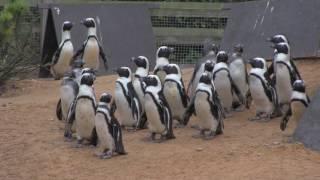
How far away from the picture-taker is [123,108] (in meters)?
8.78

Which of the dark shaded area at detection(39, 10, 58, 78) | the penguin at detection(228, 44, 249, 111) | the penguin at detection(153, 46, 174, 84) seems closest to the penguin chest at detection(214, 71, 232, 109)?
the penguin at detection(228, 44, 249, 111)

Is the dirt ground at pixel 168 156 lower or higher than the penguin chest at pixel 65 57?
lower

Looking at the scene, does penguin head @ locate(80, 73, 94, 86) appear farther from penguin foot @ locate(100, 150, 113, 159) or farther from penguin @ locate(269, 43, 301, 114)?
penguin @ locate(269, 43, 301, 114)

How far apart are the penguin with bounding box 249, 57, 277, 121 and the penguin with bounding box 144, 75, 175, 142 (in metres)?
1.36

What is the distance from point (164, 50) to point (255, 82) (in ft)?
4.54

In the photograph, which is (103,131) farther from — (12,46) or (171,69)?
(12,46)

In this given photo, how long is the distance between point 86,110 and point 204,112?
1.31 metres

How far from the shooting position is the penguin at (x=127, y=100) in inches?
343

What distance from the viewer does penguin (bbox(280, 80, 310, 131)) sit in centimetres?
830

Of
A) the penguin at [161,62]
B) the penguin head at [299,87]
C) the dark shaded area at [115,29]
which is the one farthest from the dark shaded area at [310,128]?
the dark shaded area at [115,29]

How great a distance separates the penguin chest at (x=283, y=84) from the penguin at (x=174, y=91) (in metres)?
1.21

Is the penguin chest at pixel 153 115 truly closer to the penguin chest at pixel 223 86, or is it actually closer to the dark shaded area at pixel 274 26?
the penguin chest at pixel 223 86

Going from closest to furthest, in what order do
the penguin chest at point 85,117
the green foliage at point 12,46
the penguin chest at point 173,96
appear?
1. the penguin chest at point 85,117
2. the penguin chest at point 173,96
3. the green foliage at point 12,46

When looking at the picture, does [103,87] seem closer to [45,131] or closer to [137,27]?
[45,131]
